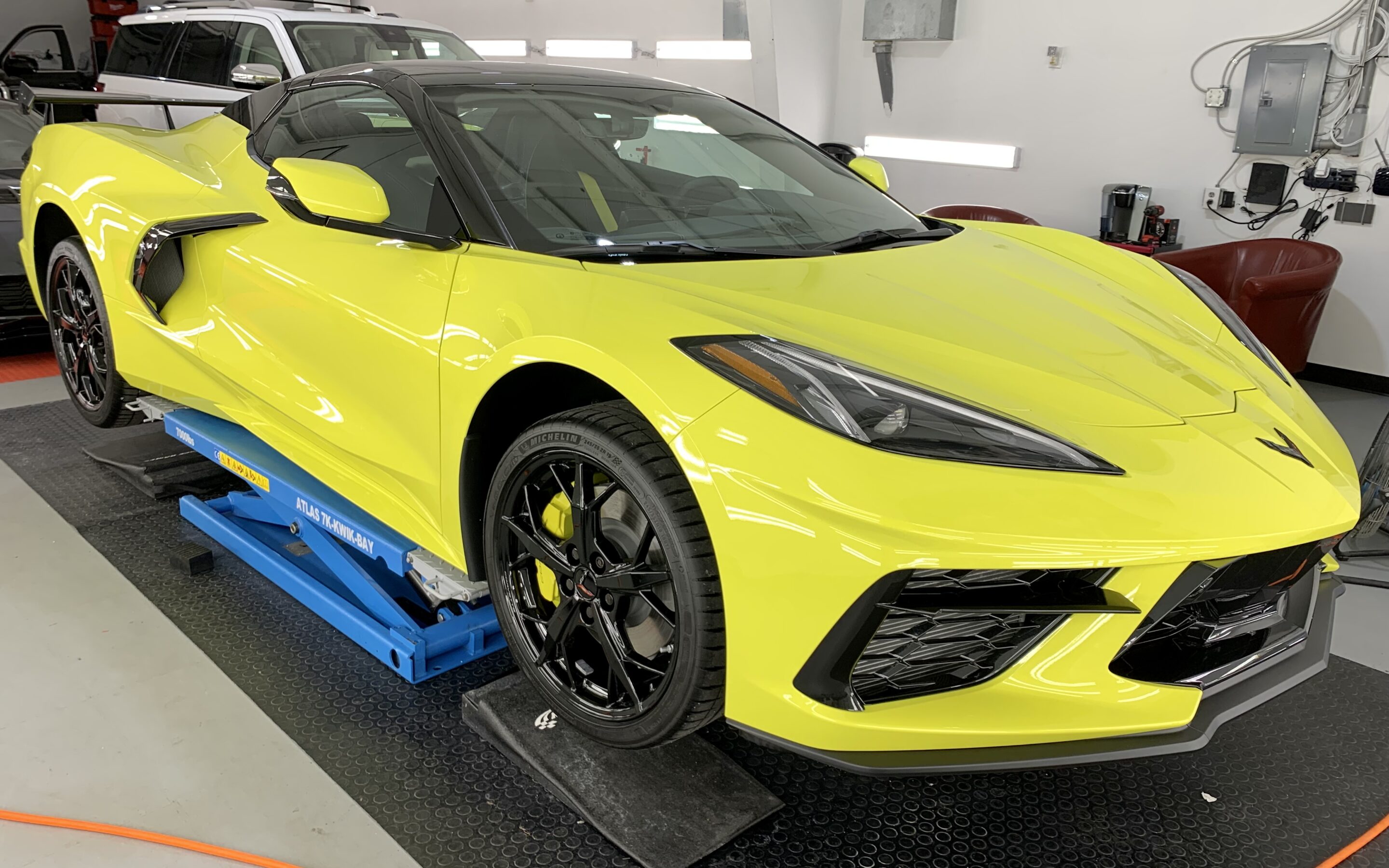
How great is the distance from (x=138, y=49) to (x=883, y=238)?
6253 millimetres

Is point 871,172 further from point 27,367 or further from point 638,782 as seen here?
point 27,367

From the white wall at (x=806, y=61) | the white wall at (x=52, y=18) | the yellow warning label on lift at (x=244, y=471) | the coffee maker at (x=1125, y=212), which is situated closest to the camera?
the yellow warning label on lift at (x=244, y=471)

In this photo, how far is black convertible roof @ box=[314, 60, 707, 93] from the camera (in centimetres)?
205

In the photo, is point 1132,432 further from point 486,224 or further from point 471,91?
point 471,91

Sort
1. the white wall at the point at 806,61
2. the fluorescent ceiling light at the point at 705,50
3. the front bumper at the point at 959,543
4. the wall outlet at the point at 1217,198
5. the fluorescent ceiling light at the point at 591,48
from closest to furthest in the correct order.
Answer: the front bumper at the point at 959,543 < the wall outlet at the point at 1217,198 < the white wall at the point at 806,61 < the fluorescent ceiling light at the point at 705,50 < the fluorescent ceiling light at the point at 591,48

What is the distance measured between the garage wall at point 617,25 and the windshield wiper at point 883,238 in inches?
193

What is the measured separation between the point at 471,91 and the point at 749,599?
131cm

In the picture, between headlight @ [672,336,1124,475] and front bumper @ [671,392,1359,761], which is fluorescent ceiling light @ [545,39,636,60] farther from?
front bumper @ [671,392,1359,761]

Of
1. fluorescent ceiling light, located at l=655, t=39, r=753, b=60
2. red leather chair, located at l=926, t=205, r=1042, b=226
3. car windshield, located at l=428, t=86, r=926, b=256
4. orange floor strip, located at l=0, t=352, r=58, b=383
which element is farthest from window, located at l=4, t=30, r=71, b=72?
car windshield, located at l=428, t=86, r=926, b=256

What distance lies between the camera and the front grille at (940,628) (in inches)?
48.0

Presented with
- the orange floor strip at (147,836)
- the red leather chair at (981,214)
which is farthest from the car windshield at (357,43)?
the orange floor strip at (147,836)

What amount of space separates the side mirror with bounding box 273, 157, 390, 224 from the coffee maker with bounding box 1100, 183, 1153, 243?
4.71 metres

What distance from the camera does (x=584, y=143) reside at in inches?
77.0

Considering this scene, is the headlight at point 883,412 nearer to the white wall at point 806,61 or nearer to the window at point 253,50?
the window at point 253,50
